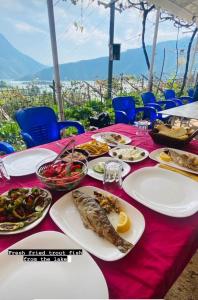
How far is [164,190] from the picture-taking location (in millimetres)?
891

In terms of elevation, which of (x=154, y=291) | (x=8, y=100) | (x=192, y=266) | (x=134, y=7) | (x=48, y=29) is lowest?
(x=192, y=266)

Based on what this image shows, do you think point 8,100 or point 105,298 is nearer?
point 105,298

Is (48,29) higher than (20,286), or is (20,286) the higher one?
(48,29)

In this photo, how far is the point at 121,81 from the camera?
525cm

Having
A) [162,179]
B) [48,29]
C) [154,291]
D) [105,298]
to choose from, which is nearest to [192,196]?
[162,179]

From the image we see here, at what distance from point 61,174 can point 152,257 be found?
0.51 meters

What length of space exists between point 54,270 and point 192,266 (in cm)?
126

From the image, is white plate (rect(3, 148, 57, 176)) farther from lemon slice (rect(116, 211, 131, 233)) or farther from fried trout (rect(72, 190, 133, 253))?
lemon slice (rect(116, 211, 131, 233))

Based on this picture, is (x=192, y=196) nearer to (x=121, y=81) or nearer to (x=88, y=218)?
(x=88, y=218)

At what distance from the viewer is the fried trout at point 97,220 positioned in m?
0.59

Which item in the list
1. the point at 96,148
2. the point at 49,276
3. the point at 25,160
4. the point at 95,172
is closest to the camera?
the point at 49,276

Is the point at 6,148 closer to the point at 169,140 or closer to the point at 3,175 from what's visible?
the point at 3,175

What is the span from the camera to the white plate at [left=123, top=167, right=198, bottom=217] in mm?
762

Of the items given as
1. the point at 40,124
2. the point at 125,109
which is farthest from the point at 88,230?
the point at 125,109
